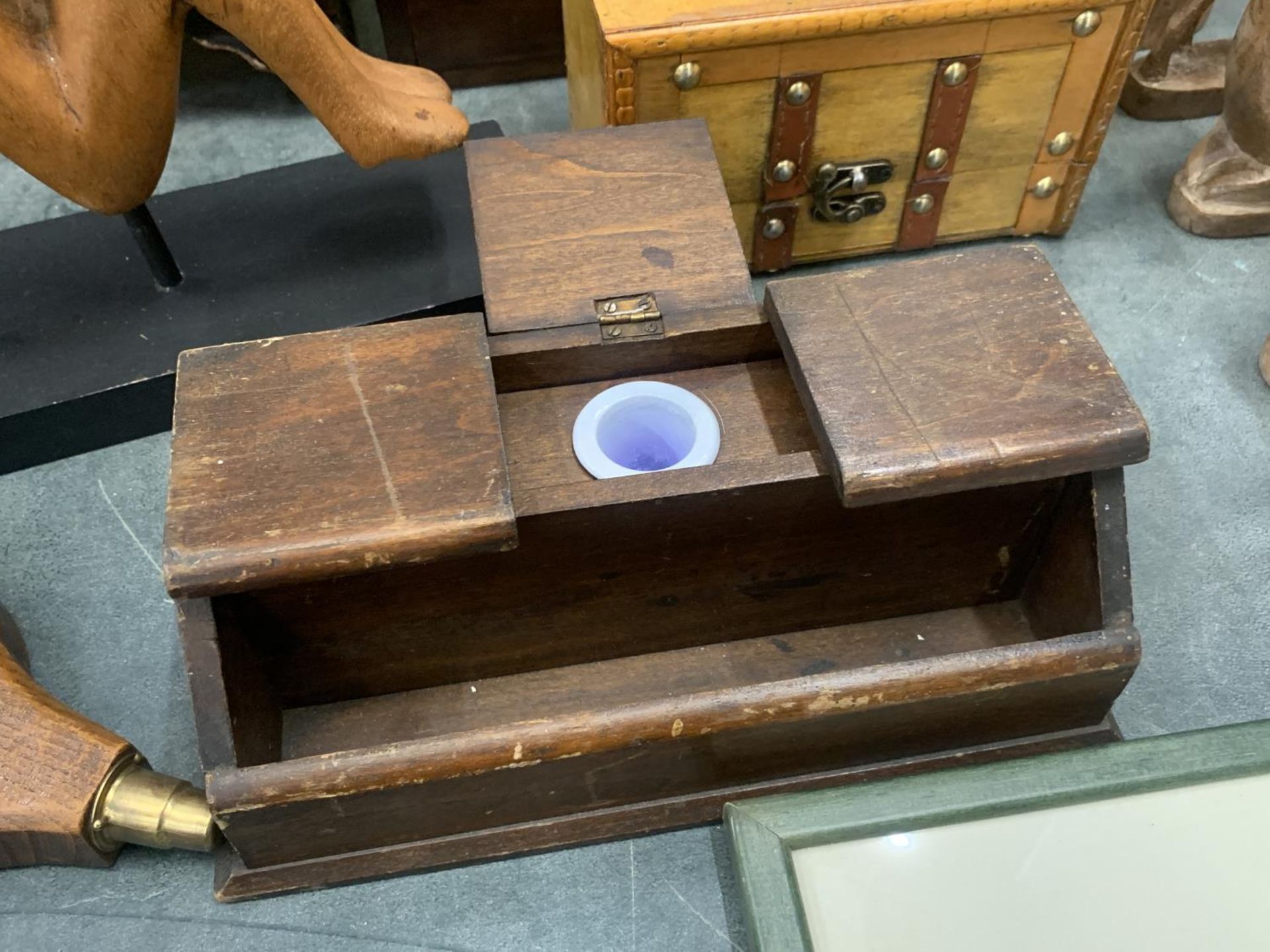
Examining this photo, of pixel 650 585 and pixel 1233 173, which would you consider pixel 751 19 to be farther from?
pixel 1233 173

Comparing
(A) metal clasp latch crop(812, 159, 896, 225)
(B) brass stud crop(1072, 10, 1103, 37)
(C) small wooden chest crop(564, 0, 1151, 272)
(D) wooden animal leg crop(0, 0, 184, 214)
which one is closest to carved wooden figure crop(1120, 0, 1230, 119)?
(C) small wooden chest crop(564, 0, 1151, 272)

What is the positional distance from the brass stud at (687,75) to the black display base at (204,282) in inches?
12.9

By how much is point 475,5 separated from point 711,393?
3.19 ft

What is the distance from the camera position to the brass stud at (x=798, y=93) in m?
1.15

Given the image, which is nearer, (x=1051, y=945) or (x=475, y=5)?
(x=1051, y=945)

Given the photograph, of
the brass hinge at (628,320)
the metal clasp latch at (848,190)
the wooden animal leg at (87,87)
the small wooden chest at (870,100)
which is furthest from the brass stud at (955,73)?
the wooden animal leg at (87,87)

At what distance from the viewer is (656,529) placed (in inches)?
33.1

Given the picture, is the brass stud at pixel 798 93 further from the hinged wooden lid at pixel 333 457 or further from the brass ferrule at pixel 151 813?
the brass ferrule at pixel 151 813

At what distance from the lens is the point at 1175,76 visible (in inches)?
63.2

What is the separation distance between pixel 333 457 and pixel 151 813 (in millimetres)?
330

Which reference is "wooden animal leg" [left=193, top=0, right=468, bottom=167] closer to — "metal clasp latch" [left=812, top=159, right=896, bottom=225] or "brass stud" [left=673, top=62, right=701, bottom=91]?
"brass stud" [left=673, top=62, right=701, bottom=91]

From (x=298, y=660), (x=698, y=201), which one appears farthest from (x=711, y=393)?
(x=298, y=660)

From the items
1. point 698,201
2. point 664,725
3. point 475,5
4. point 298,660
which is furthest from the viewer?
point 475,5

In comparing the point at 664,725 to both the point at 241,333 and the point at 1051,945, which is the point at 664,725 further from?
the point at 241,333
